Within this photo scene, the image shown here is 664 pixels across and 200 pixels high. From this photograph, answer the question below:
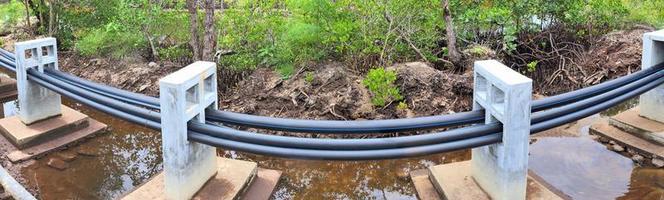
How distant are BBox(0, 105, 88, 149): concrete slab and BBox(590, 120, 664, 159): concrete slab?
6.09 metres

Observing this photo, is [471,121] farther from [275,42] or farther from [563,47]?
[563,47]

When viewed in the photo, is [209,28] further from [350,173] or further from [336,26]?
[350,173]

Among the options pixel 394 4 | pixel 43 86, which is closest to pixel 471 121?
pixel 394 4

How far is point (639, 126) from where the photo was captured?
6.13 meters

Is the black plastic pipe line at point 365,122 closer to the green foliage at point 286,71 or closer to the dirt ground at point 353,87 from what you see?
the dirt ground at point 353,87

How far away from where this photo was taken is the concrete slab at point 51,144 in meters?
6.01

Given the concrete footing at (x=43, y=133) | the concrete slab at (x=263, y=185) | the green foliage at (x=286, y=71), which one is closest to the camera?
the concrete slab at (x=263, y=185)

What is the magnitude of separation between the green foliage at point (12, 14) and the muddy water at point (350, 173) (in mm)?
6860

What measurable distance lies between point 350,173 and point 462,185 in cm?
152

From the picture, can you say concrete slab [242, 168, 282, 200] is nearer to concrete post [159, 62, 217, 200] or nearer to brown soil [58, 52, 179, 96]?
concrete post [159, 62, 217, 200]

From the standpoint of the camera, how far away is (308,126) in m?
4.11

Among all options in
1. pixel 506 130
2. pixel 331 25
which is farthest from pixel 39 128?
pixel 506 130

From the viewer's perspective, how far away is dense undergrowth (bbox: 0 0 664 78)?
25.9 ft

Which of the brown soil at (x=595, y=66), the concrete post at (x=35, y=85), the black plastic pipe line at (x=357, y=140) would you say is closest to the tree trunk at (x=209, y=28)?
the concrete post at (x=35, y=85)
